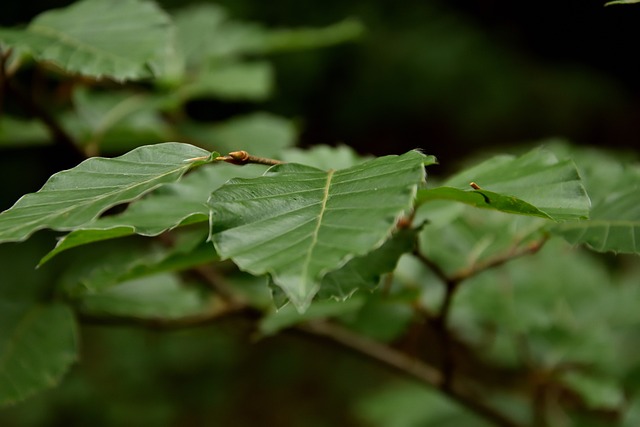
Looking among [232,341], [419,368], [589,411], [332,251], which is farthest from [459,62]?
[332,251]

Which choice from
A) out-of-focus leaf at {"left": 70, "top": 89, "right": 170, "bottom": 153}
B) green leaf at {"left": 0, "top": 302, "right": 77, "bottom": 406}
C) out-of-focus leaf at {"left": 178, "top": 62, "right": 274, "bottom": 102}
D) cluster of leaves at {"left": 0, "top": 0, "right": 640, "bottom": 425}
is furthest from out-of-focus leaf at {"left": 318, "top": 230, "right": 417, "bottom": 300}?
out-of-focus leaf at {"left": 178, "top": 62, "right": 274, "bottom": 102}

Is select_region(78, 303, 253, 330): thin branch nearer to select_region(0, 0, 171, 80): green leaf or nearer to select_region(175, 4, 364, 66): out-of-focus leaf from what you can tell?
select_region(0, 0, 171, 80): green leaf

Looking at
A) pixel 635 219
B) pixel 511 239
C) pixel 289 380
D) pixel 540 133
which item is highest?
pixel 635 219

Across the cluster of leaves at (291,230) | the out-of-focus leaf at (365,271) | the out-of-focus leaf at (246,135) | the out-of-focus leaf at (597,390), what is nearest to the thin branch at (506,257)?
the cluster of leaves at (291,230)

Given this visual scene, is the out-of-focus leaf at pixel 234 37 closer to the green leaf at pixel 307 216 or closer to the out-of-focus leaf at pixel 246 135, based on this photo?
the out-of-focus leaf at pixel 246 135

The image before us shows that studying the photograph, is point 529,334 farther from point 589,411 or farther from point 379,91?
point 379,91

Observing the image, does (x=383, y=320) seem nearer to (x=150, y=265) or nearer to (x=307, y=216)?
(x=150, y=265)
